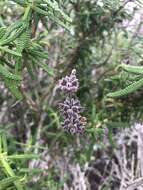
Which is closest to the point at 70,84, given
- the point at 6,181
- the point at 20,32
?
the point at 20,32

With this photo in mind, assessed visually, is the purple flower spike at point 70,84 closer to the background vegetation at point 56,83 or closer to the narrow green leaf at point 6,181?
the background vegetation at point 56,83

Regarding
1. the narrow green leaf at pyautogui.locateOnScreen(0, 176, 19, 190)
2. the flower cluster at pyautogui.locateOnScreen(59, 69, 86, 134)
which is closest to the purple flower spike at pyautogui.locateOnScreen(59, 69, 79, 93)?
the flower cluster at pyautogui.locateOnScreen(59, 69, 86, 134)

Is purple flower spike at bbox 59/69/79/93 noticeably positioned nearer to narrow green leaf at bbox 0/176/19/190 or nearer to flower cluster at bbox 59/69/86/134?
flower cluster at bbox 59/69/86/134

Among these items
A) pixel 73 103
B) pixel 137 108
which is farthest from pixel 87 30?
pixel 73 103

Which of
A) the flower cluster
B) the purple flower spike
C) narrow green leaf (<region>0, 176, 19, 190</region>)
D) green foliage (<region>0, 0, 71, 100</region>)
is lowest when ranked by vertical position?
narrow green leaf (<region>0, 176, 19, 190</region>)

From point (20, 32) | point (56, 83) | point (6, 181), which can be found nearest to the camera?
point (20, 32)

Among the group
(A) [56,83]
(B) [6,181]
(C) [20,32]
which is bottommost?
(B) [6,181]

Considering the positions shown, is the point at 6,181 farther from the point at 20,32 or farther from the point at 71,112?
the point at 20,32

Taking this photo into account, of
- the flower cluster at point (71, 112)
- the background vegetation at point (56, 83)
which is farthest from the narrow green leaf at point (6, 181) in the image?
the flower cluster at point (71, 112)

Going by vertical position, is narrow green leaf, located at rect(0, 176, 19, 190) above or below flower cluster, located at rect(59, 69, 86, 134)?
below

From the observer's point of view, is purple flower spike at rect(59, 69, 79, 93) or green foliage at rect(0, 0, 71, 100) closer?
green foliage at rect(0, 0, 71, 100)

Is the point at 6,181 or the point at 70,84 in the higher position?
the point at 70,84
